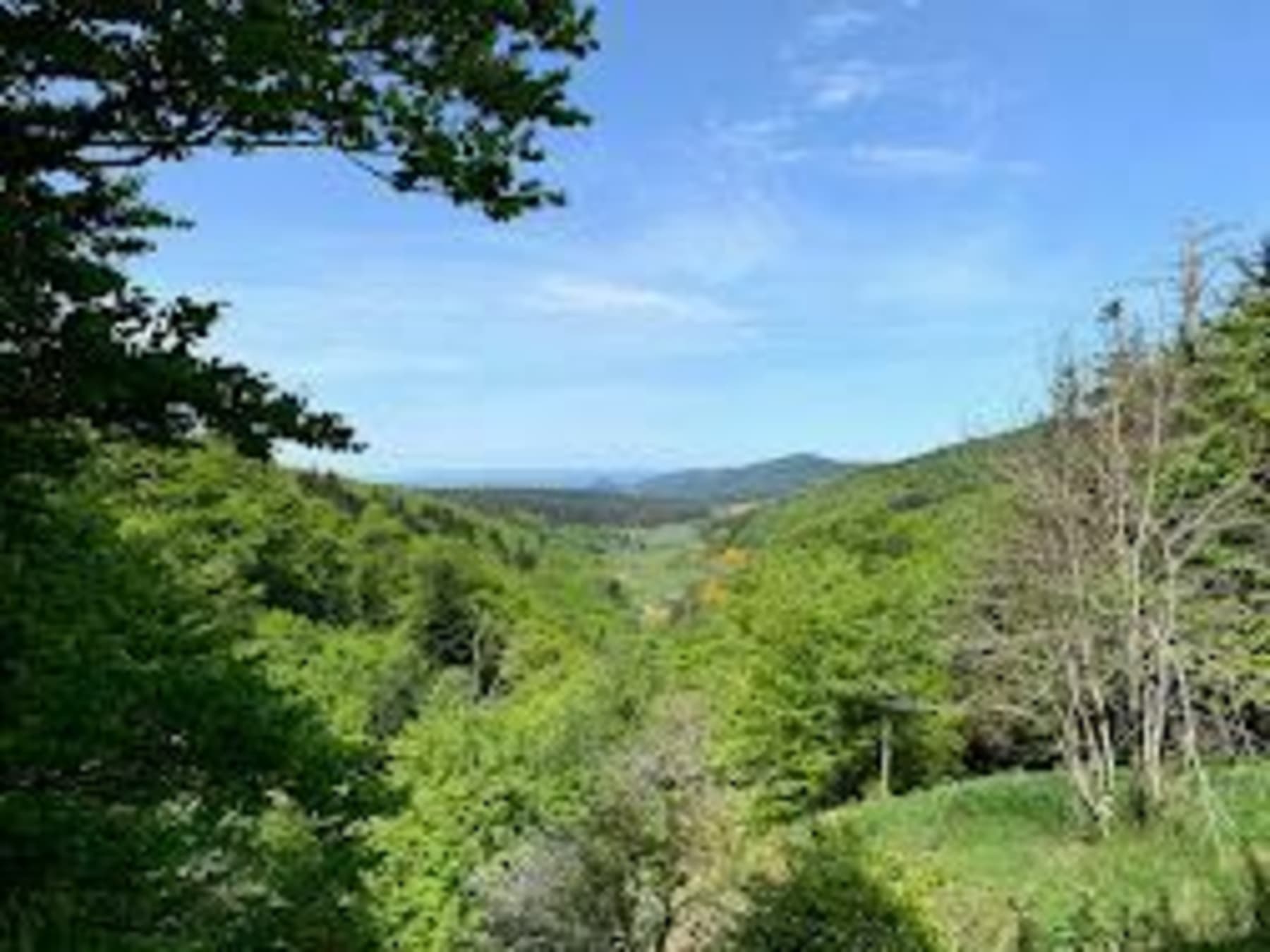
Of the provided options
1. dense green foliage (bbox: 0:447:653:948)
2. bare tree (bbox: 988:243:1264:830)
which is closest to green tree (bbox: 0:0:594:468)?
dense green foliage (bbox: 0:447:653:948)

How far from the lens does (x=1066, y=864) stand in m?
27.4

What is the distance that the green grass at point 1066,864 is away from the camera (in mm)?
22469

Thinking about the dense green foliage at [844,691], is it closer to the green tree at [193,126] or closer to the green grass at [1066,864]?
the green grass at [1066,864]

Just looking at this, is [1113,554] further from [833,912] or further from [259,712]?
[259,712]

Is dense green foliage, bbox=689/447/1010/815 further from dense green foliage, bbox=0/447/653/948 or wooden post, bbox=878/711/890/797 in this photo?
dense green foliage, bbox=0/447/653/948

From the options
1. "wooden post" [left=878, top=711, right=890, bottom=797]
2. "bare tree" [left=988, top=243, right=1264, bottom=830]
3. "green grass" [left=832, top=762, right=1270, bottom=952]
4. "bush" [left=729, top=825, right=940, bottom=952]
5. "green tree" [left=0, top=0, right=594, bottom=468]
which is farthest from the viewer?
"wooden post" [left=878, top=711, right=890, bottom=797]

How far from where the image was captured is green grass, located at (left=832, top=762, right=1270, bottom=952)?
22.5 m

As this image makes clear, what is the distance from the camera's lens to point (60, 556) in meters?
17.1

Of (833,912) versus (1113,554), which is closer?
(833,912)

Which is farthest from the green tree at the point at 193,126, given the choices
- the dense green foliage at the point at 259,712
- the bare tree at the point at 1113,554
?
the bare tree at the point at 1113,554

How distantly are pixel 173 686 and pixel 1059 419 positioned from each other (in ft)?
64.6

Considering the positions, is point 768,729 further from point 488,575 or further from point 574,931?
point 488,575

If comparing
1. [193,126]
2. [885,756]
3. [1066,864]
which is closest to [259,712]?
[193,126]

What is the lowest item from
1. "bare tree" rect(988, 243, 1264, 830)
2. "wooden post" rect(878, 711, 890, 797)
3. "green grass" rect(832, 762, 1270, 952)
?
"wooden post" rect(878, 711, 890, 797)
